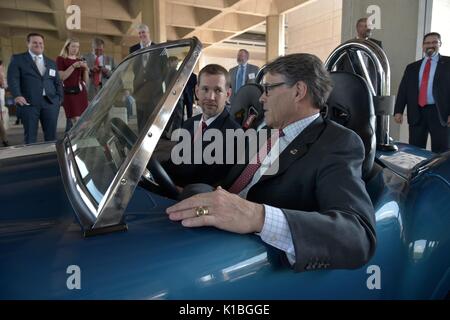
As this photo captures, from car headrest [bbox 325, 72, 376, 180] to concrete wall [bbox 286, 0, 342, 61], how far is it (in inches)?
725

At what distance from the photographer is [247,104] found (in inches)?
119

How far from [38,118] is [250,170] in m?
4.37

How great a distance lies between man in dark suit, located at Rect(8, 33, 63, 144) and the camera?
15.6 feet

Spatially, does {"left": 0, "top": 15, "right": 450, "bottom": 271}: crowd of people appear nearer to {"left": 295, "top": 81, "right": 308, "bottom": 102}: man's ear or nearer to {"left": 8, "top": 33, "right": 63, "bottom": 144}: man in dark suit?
{"left": 295, "top": 81, "right": 308, "bottom": 102}: man's ear

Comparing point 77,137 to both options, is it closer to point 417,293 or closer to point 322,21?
point 417,293

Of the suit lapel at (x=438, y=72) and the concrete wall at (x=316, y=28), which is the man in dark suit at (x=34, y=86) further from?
the concrete wall at (x=316, y=28)

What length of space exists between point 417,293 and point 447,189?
414 millimetres

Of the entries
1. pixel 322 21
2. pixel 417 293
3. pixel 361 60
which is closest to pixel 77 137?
pixel 417 293

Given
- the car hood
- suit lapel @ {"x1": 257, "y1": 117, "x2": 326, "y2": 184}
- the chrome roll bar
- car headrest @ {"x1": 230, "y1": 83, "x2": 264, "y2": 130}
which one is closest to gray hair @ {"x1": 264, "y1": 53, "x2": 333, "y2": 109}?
suit lapel @ {"x1": 257, "y1": 117, "x2": 326, "y2": 184}

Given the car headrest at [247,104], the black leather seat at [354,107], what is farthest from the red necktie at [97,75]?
the black leather seat at [354,107]

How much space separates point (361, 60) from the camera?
2.47 m

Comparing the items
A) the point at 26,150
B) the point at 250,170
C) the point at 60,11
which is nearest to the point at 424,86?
the point at 250,170

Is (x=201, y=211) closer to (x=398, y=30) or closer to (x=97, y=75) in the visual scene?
(x=97, y=75)

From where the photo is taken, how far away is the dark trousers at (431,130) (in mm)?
4367
